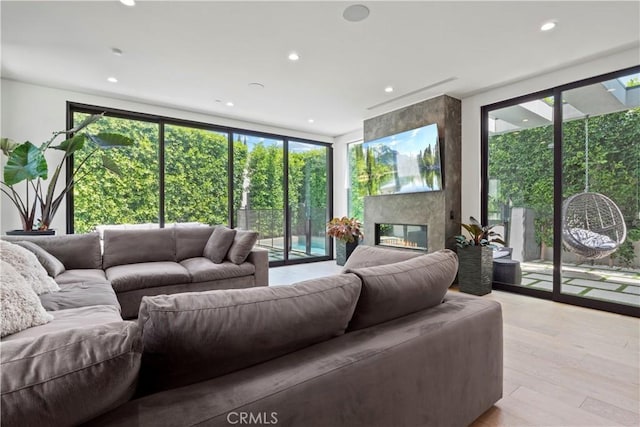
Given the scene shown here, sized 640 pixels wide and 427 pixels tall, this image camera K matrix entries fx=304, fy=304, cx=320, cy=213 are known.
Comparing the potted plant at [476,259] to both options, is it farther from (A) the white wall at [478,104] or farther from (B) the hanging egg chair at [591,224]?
(B) the hanging egg chair at [591,224]

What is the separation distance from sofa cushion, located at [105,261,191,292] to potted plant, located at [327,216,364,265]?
10.2ft

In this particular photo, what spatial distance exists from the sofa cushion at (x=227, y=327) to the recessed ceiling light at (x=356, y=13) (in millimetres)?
2279

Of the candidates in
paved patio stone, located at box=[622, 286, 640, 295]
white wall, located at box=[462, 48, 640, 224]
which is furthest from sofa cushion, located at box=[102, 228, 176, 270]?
paved patio stone, located at box=[622, 286, 640, 295]

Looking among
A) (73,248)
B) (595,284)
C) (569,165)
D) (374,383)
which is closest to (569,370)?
(374,383)

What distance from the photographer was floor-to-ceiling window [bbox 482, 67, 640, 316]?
3.15 meters

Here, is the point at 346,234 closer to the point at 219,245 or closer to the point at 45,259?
the point at 219,245

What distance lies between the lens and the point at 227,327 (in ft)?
2.78

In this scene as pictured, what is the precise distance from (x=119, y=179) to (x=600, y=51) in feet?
19.8

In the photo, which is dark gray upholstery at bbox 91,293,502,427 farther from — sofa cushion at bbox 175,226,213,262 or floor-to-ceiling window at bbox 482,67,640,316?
sofa cushion at bbox 175,226,213,262

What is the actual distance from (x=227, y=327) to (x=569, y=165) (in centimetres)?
420

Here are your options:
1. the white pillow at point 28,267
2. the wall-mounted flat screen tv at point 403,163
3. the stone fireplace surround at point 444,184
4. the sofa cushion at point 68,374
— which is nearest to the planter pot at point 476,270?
the stone fireplace surround at point 444,184

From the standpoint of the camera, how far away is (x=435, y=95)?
13.9 feet

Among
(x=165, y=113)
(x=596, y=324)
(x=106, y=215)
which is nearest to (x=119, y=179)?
(x=106, y=215)

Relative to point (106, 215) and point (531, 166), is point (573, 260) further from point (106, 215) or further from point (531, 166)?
point (106, 215)
